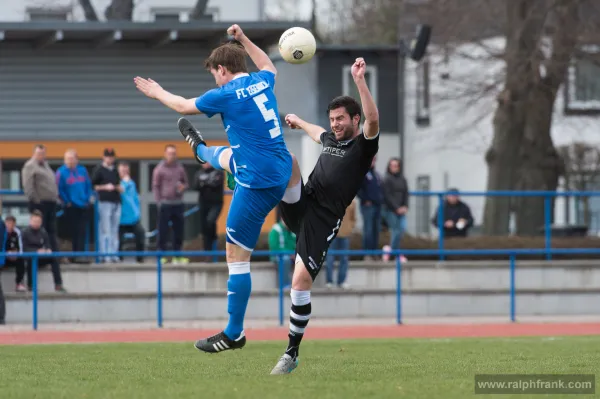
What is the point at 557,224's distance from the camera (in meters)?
25.0

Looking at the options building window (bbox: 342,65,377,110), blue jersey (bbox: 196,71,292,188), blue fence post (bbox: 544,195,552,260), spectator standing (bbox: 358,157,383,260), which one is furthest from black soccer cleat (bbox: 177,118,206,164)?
building window (bbox: 342,65,377,110)

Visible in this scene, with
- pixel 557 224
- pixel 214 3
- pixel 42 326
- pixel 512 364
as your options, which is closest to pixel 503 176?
pixel 557 224

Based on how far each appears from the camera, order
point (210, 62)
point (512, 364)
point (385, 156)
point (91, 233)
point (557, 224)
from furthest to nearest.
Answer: point (385, 156) → point (557, 224) → point (91, 233) → point (512, 364) → point (210, 62)

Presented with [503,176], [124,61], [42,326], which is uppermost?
[124,61]

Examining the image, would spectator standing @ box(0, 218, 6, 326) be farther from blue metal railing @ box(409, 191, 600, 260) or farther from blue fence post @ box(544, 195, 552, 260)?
blue fence post @ box(544, 195, 552, 260)

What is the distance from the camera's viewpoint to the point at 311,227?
9.86 metres

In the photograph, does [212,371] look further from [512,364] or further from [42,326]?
[42,326]

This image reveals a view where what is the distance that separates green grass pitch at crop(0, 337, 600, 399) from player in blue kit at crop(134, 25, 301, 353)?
0.63 metres

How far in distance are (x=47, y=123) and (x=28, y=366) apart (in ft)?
56.6

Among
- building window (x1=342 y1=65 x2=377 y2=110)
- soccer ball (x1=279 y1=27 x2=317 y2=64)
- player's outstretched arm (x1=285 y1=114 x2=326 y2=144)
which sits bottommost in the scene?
player's outstretched arm (x1=285 y1=114 x2=326 y2=144)

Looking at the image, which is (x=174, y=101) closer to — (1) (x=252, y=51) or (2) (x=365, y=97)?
(1) (x=252, y=51)

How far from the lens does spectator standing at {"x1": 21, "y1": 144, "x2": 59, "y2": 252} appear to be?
19406mm

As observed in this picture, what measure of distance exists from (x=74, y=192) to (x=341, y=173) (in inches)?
434

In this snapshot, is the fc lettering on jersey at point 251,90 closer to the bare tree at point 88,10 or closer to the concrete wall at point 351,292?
the concrete wall at point 351,292
